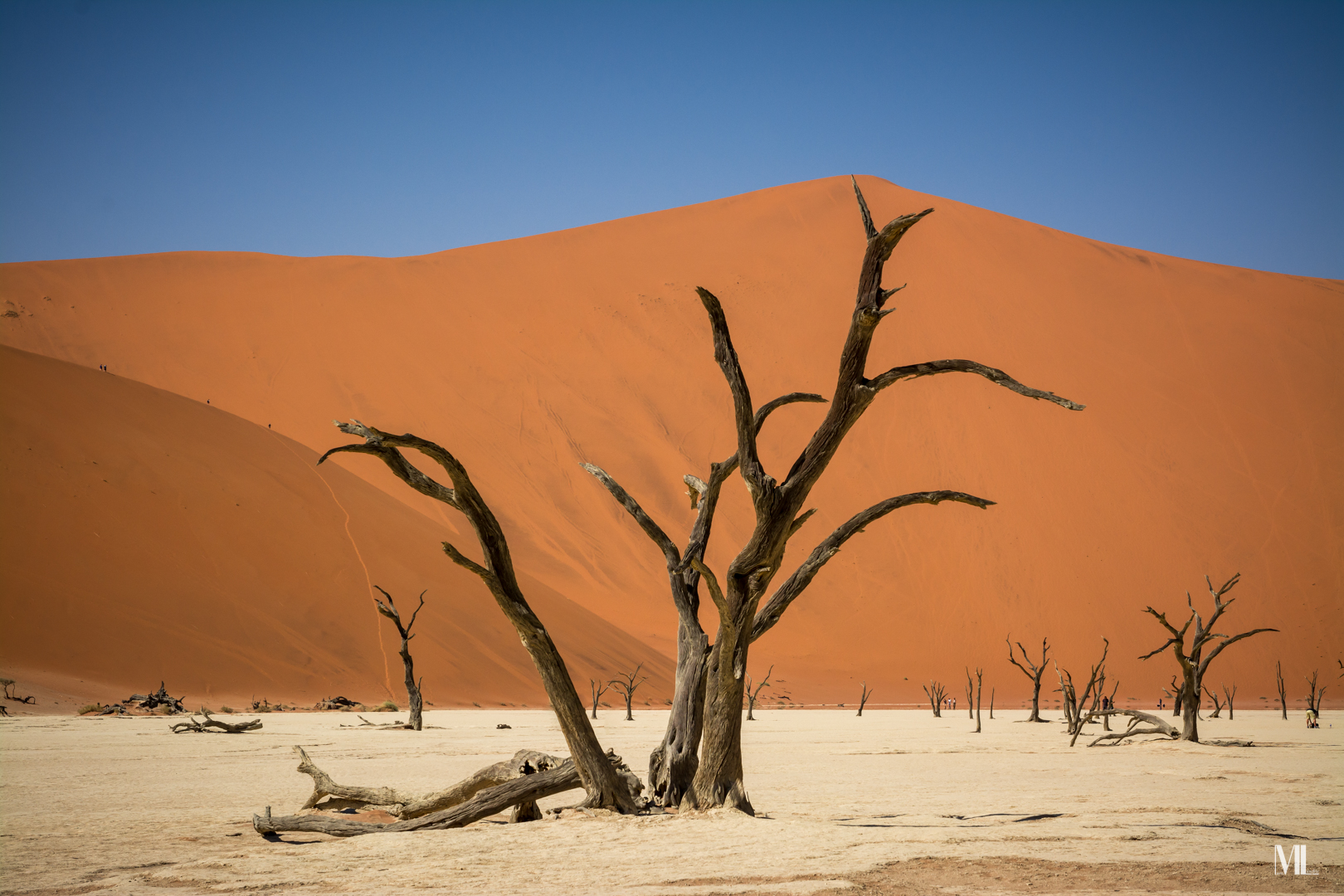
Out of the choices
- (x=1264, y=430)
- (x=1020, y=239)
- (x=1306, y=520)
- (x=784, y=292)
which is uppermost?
(x=1020, y=239)

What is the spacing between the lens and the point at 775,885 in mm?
5656

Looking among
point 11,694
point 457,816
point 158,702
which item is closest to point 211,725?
point 158,702

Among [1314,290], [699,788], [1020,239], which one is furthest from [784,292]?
[699,788]

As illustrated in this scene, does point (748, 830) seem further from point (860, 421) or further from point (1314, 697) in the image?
point (860, 421)

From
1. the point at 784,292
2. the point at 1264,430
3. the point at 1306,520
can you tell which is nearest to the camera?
the point at 1306,520

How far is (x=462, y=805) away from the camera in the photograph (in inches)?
310

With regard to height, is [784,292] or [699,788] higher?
[784,292]

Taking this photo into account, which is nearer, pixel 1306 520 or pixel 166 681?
pixel 166 681

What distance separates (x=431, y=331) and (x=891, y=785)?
48.8 metres

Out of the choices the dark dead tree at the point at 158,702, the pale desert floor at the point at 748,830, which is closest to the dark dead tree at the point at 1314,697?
the pale desert floor at the point at 748,830

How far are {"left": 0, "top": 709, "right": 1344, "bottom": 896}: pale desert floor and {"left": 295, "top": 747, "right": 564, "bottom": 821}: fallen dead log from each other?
31cm

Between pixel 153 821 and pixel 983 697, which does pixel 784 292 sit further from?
pixel 153 821

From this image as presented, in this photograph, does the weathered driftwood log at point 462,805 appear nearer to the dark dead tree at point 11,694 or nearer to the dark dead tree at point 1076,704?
the dark dead tree at point 1076,704

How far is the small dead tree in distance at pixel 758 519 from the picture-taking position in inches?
300
